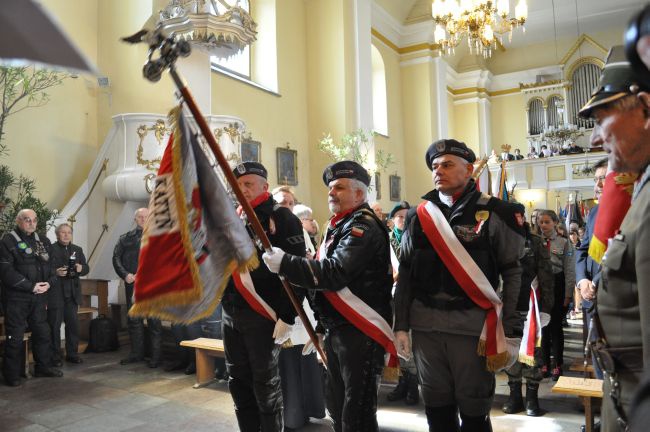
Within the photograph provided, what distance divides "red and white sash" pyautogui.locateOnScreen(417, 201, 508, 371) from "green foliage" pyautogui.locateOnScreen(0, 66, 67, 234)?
17.8 feet

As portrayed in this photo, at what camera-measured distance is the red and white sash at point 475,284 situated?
2283 mm

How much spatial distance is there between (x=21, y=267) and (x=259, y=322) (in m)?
3.75

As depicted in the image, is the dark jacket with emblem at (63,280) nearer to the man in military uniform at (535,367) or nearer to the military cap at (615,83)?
the man in military uniform at (535,367)

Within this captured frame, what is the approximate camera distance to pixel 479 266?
240 cm

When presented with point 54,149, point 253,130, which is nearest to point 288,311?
point 54,149

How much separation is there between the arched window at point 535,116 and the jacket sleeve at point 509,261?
2070 centimetres

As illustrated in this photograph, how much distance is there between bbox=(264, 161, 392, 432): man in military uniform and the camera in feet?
7.96

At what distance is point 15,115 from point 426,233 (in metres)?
6.69

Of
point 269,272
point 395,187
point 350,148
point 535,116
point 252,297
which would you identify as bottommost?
point 252,297

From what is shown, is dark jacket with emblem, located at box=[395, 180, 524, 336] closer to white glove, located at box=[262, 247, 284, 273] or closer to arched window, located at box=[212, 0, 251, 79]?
white glove, located at box=[262, 247, 284, 273]

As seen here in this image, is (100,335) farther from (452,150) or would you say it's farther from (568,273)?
(452,150)

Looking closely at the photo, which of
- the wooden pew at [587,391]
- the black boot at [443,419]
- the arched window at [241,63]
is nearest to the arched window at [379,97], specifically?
the arched window at [241,63]

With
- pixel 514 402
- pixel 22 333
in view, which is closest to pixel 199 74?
pixel 22 333

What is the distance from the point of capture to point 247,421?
2924 millimetres
